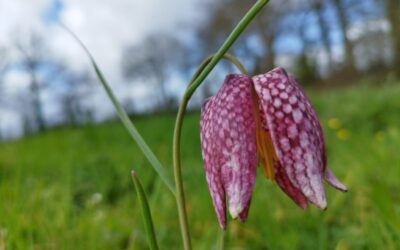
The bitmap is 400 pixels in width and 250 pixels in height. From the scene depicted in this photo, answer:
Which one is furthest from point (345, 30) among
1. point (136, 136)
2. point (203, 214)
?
point (136, 136)

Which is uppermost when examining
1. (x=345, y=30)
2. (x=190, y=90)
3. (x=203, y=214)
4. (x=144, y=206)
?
(x=190, y=90)

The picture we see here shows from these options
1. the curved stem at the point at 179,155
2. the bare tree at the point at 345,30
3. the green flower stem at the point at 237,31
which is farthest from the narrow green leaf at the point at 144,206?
the bare tree at the point at 345,30

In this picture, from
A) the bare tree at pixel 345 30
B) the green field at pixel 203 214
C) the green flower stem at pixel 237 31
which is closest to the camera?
the green flower stem at pixel 237 31

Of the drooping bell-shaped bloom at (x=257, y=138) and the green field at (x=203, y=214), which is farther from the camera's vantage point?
the green field at (x=203, y=214)

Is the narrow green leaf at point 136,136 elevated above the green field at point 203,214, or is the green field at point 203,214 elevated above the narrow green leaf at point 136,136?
the narrow green leaf at point 136,136

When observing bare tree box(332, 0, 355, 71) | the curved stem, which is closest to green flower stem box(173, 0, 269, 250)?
the curved stem

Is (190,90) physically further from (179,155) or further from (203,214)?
(203,214)

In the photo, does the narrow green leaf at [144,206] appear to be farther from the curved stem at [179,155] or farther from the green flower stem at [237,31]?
the green flower stem at [237,31]

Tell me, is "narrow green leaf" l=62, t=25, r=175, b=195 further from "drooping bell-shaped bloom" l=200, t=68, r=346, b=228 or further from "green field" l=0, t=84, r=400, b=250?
"green field" l=0, t=84, r=400, b=250

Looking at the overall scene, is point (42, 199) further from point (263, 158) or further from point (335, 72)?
point (335, 72)
